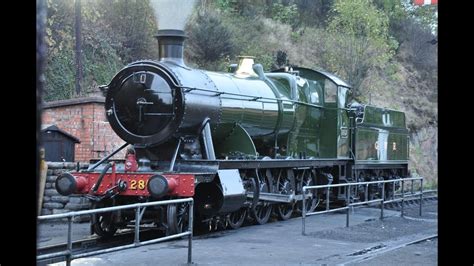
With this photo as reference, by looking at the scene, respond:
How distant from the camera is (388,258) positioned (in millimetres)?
8570

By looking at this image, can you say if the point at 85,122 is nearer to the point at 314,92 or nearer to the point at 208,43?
the point at 314,92

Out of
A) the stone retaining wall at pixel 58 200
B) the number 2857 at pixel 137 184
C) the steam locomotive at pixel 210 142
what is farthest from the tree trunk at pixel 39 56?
the stone retaining wall at pixel 58 200

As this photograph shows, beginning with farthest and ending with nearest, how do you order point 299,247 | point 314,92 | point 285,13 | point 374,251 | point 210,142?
point 285,13 → point 314,92 → point 210,142 → point 299,247 → point 374,251

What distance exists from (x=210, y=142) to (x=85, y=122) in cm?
543

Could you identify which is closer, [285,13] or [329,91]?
[329,91]

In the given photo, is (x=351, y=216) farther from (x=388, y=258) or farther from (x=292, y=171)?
(x=388, y=258)

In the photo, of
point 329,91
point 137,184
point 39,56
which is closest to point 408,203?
point 329,91

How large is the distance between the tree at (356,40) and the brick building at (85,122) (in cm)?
1740

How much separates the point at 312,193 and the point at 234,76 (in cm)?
358

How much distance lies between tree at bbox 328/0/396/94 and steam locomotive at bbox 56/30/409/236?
15.0m

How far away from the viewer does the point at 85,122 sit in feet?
51.2

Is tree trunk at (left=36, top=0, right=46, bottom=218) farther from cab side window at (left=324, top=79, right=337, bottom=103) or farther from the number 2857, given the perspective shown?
cab side window at (left=324, top=79, right=337, bottom=103)

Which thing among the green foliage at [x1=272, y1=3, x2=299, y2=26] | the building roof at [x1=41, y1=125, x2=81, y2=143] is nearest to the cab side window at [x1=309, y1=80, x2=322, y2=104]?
the building roof at [x1=41, y1=125, x2=81, y2=143]
